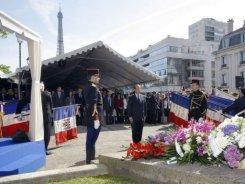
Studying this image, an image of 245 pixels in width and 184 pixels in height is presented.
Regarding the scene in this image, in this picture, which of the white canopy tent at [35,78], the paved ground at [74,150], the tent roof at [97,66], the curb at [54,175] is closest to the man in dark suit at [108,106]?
the tent roof at [97,66]

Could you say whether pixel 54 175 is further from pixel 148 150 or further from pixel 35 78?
pixel 35 78

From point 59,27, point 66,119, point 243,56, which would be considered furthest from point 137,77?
point 59,27

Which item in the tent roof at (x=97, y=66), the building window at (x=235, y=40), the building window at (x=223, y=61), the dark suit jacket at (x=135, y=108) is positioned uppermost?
the building window at (x=235, y=40)

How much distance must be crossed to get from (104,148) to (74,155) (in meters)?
1.46

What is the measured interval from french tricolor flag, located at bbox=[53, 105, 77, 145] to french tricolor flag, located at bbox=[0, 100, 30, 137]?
42.4 inches

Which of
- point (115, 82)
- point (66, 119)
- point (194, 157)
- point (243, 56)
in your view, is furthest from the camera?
point (243, 56)

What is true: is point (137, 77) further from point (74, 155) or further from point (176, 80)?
point (176, 80)

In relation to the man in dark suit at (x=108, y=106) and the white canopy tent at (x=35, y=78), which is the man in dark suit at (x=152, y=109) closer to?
the man in dark suit at (x=108, y=106)

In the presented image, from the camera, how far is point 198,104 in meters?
11.8

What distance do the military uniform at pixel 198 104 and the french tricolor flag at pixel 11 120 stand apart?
564cm

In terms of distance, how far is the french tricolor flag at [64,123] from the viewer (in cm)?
1327

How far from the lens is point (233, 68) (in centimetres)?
7219

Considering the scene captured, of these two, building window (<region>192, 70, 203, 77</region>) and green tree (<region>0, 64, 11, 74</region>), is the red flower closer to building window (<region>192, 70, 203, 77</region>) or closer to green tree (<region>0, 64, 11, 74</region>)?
green tree (<region>0, 64, 11, 74</region>)

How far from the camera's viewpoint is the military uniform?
11.8 metres
